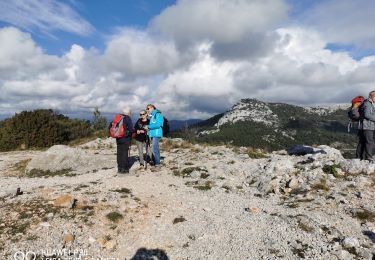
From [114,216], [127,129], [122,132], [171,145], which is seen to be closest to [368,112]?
[127,129]

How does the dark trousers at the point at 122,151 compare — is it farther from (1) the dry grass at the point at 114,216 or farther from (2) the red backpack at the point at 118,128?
(1) the dry grass at the point at 114,216

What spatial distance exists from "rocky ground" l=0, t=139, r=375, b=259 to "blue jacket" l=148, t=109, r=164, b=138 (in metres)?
1.91

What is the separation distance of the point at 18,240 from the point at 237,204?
6729mm

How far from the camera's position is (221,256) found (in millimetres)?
7414

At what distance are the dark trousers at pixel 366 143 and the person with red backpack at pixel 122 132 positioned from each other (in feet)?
32.7

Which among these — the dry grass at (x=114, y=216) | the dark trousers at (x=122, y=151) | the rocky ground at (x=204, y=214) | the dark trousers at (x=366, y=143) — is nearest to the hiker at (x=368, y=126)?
the dark trousers at (x=366, y=143)

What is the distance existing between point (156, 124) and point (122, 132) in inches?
69.3

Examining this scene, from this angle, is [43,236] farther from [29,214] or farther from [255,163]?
[255,163]

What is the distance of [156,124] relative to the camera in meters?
15.4

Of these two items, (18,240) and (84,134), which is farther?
(84,134)

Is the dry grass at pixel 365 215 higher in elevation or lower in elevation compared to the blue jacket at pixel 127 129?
lower

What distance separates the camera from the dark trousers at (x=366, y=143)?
13477 mm

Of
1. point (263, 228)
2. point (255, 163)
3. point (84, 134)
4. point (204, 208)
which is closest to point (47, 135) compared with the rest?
point (84, 134)

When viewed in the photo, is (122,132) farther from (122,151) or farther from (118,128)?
(122,151)
